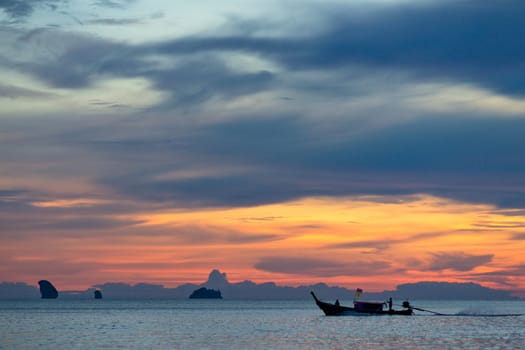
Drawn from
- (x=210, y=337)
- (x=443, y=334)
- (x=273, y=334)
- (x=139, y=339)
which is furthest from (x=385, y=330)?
(x=139, y=339)

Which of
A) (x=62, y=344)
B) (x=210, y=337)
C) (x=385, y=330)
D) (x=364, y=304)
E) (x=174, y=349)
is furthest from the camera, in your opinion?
(x=364, y=304)

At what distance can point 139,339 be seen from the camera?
320ft

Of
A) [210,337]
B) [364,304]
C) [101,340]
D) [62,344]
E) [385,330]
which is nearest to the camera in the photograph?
[62,344]

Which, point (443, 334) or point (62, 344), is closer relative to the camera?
point (62, 344)

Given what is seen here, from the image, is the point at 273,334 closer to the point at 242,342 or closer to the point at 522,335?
the point at 242,342

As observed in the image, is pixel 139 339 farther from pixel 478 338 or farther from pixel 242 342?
pixel 478 338

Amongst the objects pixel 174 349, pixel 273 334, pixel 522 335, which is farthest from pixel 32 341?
pixel 522 335

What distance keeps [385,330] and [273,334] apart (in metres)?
18.0

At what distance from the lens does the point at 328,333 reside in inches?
4240

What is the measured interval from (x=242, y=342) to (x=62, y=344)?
21110 mm

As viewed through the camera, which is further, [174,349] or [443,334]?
[443,334]

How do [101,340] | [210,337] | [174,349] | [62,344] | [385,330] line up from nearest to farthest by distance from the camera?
[174,349], [62,344], [101,340], [210,337], [385,330]

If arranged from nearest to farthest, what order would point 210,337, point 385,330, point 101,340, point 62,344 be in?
point 62,344
point 101,340
point 210,337
point 385,330

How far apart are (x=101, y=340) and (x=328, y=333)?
104 ft
